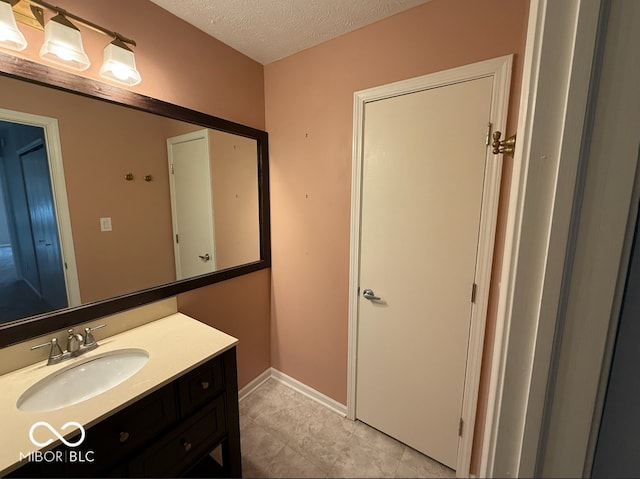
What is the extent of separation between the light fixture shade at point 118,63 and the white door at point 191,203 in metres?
0.33

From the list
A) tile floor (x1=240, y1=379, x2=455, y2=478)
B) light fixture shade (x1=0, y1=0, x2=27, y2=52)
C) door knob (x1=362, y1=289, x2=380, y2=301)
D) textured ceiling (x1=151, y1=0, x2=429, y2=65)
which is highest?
textured ceiling (x1=151, y1=0, x2=429, y2=65)

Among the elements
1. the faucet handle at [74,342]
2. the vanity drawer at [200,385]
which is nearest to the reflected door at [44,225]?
the faucet handle at [74,342]

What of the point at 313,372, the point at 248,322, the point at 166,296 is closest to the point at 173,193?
the point at 166,296

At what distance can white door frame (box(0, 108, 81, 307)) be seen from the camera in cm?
105

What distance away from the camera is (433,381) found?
147 centimetres

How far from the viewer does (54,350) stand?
1.07m

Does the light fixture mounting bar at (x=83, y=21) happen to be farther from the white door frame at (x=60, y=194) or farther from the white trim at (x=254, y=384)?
the white trim at (x=254, y=384)

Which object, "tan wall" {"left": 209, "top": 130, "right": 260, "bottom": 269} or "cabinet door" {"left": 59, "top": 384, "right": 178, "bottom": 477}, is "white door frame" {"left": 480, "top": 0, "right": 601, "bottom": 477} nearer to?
"cabinet door" {"left": 59, "top": 384, "right": 178, "bottom": 477}

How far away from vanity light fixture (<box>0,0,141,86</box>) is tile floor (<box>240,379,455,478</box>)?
2049 mm

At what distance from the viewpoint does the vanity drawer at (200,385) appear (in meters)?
1.08

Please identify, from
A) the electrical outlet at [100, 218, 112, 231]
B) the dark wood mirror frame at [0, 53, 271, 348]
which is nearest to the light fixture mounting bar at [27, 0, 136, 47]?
the dark wood mirror frame at [0, 53, 271, 348]

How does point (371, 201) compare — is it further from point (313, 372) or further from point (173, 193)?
point (313, 372)

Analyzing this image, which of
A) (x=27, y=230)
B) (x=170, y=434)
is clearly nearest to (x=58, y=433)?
(x=170, y=434)

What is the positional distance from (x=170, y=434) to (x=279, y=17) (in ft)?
6.49
